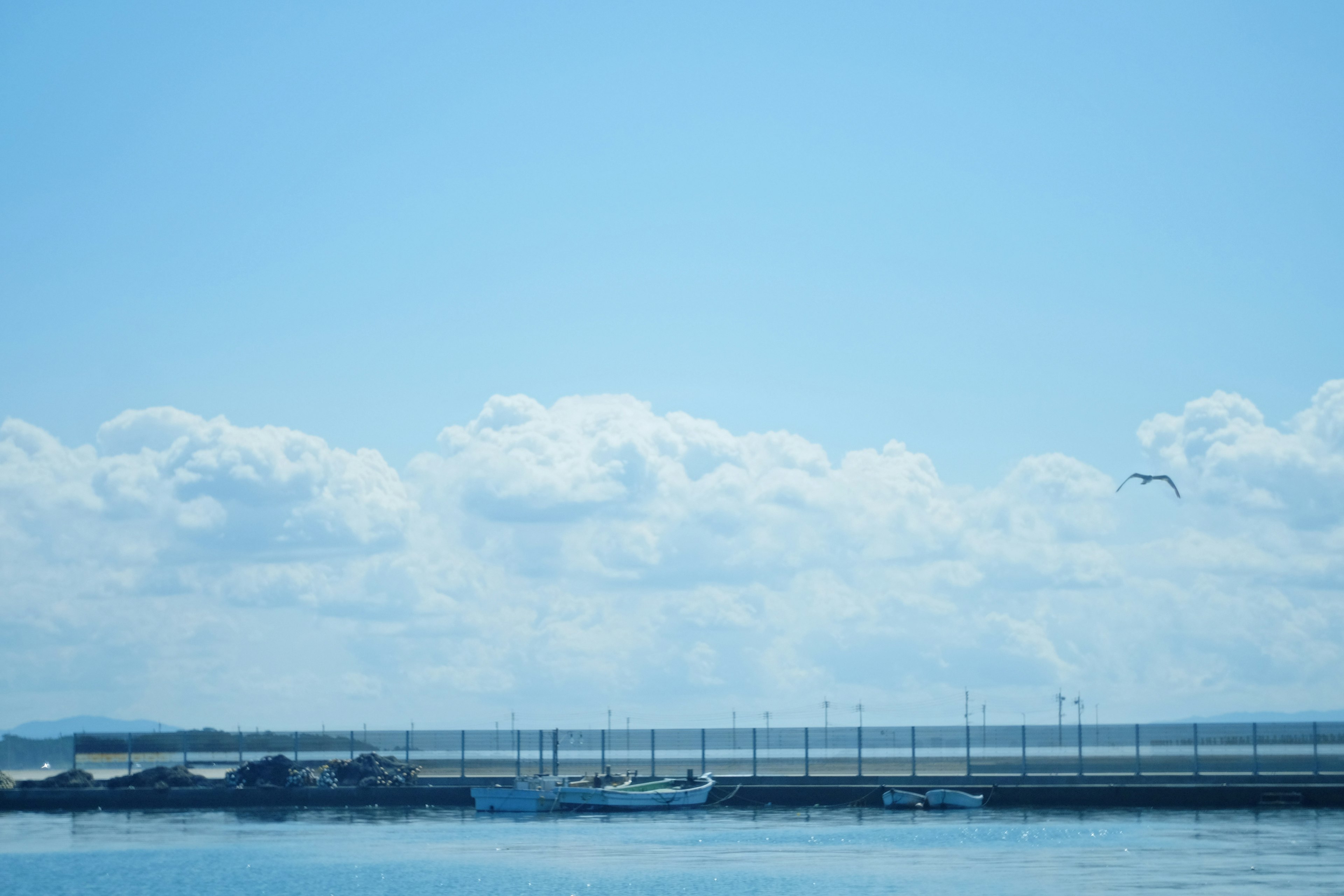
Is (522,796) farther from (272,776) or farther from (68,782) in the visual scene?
(68,782)

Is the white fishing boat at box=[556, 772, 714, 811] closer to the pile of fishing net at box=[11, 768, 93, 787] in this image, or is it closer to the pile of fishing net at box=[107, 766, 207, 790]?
the pile of fishing net at box=[107, 766, 207, 790]

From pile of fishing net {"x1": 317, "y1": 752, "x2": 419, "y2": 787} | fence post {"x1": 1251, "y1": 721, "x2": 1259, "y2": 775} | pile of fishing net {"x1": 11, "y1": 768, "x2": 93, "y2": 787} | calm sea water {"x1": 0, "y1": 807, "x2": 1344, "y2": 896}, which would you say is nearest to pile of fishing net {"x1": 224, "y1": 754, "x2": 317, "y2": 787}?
pile of fishing net {"x1": 317, "y1": 752, "x2": 419, "y2": 787}

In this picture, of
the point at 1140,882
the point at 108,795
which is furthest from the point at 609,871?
the point at 108,795

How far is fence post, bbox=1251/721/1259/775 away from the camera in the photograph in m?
83.7

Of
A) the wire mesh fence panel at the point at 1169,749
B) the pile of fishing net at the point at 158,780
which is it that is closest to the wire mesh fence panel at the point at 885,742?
the wire mesh fence panel at the point at 1169,749

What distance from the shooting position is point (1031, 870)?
57656mm

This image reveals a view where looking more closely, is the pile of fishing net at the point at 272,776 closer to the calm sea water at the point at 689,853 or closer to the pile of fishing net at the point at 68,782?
the calm sea water at the point at 689,853

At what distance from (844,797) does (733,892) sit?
1215 inches

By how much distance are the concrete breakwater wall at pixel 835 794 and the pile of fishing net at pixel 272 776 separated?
1.60 ft

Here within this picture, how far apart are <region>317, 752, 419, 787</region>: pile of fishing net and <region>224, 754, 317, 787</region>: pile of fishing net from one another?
767mm

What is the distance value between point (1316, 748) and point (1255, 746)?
3.12m

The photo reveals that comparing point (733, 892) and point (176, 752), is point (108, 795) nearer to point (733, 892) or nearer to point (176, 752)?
point (176, 752)

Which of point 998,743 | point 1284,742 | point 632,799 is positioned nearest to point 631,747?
point 632,799

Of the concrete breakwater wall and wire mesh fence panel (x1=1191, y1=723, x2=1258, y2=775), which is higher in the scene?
wire mesh fence panel (x1=1191, y1=723, x2=1258, y2=775)
